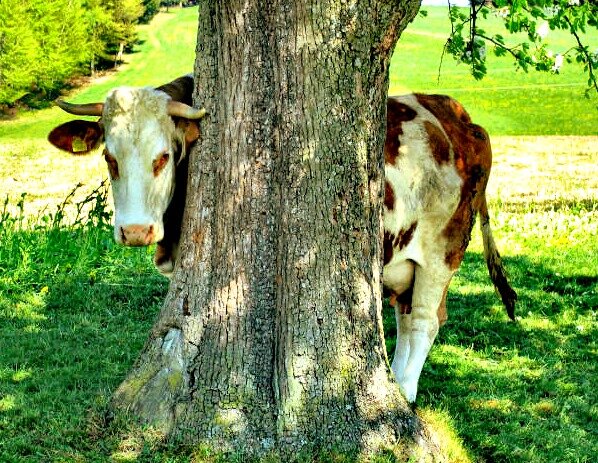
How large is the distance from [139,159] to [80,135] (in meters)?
0.68

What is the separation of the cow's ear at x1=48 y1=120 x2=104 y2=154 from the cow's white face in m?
0.29

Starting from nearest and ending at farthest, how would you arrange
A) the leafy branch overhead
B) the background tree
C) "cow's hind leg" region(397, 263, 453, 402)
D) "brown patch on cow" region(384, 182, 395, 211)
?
"brown patch on cow" region(384, 182, 395, 211), "cow's hind leg" region(397, 263, 453, 402), the leafy branch overhead, the background tree

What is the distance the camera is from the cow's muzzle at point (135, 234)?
561cm

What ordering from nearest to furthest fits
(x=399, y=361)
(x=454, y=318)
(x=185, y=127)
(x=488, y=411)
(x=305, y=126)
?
(x=305, y=126), (x=185, y=127), (x=488, y=411), (x=399, y=361), (x=454, y=318)

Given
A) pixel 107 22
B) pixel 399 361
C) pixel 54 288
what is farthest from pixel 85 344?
pixel 107 22

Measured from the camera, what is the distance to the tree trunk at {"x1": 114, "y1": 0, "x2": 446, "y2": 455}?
524cm

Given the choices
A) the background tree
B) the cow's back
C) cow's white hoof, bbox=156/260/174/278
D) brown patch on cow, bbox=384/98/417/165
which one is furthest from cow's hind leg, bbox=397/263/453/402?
the background tree

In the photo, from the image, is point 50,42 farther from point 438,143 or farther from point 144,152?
point 144,152

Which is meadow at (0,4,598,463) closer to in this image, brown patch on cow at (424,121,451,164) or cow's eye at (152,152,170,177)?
cow's eye at (152,152,170,177)

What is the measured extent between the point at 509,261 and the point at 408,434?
20.6 ft

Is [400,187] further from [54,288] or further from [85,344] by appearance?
[54,288]

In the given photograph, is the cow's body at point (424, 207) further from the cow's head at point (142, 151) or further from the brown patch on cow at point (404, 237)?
the cow's head at point (142, 151)

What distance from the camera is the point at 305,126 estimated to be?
524 cm

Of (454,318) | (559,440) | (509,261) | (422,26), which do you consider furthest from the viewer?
(422,26)
